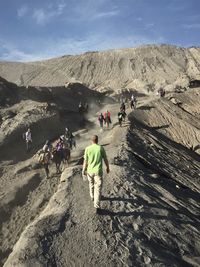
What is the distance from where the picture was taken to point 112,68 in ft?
324

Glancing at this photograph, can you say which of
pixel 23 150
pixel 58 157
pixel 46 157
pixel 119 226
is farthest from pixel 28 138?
pixel 119 226

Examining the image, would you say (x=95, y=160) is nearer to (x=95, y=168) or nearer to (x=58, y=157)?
(x=95, y=168)

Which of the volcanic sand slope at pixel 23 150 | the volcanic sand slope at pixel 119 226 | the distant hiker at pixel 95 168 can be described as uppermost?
the distant hiker at pixel 95 168

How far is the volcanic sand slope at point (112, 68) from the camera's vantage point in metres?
91.7

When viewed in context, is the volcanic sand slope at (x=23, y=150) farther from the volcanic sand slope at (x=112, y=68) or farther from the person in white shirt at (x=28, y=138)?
the volcanic sand slope at (x=112, y=68)

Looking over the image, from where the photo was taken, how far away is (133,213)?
1188cm

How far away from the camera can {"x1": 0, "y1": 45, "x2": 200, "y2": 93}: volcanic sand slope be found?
91.7m

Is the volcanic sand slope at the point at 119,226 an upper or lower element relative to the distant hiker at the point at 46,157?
upper

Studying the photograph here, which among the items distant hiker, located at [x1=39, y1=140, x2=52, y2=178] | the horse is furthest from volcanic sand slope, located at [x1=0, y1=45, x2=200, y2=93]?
distant hiker, located at [x1=39, y1=140, x2=52, y2=178]

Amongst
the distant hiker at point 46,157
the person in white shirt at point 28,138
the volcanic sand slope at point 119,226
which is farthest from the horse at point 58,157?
the person in white shirt at point 28,138

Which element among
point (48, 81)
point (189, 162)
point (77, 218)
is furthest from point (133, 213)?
point (48, 81)

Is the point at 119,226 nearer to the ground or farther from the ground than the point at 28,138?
farther from the ground

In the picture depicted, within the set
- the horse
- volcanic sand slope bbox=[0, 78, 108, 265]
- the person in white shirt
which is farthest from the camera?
the person in white shirt

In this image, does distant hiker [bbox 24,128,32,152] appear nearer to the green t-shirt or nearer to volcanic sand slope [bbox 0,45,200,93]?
the green t-shirt
